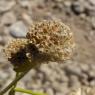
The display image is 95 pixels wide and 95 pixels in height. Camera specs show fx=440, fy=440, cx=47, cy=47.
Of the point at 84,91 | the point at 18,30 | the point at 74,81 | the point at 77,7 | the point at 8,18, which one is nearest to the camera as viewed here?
the point at 84,91

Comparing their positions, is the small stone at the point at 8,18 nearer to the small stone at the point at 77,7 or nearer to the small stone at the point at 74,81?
the small stone at the point at 77,7

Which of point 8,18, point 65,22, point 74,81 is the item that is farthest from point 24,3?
point 74,81

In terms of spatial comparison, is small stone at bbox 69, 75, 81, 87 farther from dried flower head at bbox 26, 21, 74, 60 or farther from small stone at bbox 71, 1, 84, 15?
dried flower head at bbox 26, 21, 74, 60

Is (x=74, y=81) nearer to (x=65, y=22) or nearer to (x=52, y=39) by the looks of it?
(x=65, y=22)

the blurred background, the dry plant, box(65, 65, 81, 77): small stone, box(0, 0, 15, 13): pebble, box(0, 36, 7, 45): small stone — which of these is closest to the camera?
the dry plant

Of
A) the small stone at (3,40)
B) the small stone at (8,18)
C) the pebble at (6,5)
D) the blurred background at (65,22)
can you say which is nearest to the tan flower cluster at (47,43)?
the blurred background at (65,22)

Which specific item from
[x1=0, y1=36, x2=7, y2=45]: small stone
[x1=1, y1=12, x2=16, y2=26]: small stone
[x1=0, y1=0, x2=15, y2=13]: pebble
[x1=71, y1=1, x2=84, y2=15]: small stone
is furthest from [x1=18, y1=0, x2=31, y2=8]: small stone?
[x1=0, y1=36, x2=7, y2=45]: small stone
